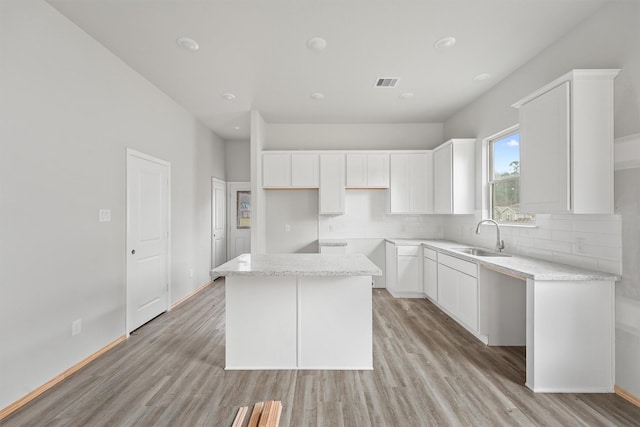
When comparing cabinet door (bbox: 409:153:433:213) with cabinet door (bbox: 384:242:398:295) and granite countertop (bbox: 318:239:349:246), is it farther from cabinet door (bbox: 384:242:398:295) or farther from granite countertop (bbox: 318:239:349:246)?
granite countertop (bbox: 318:239:349:246)

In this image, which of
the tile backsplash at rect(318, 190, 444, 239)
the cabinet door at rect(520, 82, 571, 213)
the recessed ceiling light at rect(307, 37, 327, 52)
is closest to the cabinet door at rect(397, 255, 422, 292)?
the tile backsplash at rect(318, 190, 444, 239)

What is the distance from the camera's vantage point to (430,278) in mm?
4152

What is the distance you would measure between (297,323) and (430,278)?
2473mm

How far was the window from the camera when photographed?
131 inches

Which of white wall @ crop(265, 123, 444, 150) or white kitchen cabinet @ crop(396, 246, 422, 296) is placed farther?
white wall @ crop(265, 123, 444, 150)

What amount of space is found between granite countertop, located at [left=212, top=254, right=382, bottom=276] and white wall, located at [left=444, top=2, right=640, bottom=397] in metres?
1.71

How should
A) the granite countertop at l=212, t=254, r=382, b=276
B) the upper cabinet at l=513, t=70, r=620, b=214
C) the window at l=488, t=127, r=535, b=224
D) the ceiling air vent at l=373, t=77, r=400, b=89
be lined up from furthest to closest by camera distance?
the ceiling air vent at l=373, t=77, r=400, b=89 → the window at l=488, t=127, r=535, b=224 → the granite countertop at l=212, t=254, r=382, b=276 → the upper cabinet at l=513, t=70, r=620, b=214

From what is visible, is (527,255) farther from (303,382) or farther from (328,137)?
(328,137)

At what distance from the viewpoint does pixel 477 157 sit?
4051mm

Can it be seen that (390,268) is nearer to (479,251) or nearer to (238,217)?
(479,251)

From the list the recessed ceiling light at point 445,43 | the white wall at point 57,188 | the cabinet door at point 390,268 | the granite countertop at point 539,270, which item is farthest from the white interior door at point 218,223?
the granite countertop at point 539,270

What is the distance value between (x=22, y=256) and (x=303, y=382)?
2.21 metres

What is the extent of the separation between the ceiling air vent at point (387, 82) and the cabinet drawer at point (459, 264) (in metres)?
2.24

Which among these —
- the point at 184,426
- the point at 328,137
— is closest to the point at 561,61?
the point at 328,137
